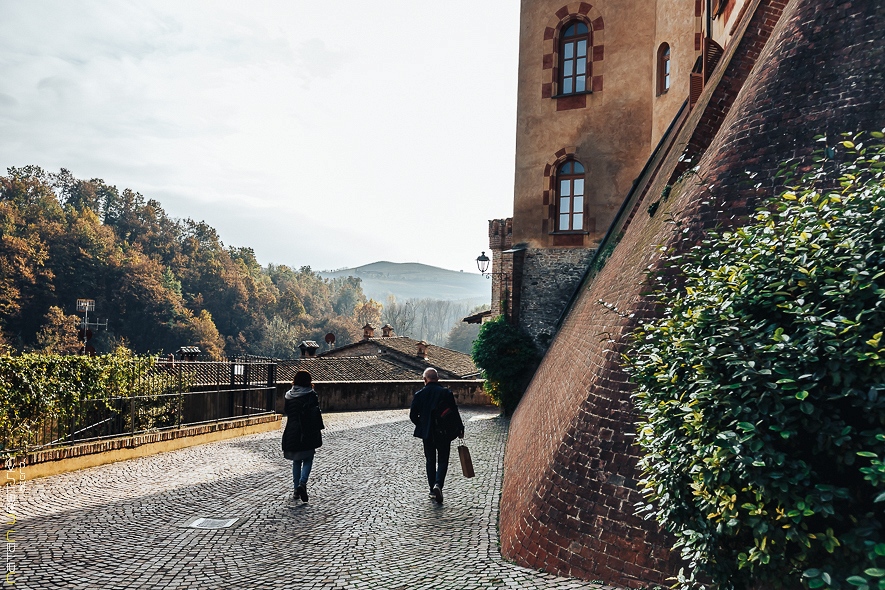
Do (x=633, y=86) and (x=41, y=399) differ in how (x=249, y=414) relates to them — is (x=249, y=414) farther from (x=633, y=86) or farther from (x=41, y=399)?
(x=633, y=86)

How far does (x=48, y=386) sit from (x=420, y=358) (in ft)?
94.0

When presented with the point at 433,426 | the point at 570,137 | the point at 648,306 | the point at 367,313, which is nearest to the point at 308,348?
the point at 570,137

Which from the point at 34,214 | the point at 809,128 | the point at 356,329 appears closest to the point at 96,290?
the point at 34,214

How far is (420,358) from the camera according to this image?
3800 cm

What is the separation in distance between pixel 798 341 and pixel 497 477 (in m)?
6.50

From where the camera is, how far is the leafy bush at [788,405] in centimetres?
300

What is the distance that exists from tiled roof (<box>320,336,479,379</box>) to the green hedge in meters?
23.4

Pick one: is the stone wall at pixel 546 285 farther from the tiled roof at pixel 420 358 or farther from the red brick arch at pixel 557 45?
the tiled roof at pixel 420 358

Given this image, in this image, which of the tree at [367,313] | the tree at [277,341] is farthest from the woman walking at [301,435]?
the tree at [367,313]

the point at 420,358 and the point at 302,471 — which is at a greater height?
the point at 420,358

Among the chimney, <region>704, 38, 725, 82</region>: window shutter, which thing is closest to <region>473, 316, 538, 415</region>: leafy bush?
<region>704, 38, 725, 82</region>: window shutter

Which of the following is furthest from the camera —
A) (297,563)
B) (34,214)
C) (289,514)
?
(34,214)

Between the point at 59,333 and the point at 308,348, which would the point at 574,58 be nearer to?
the point at 308,348

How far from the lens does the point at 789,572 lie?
333 cm
